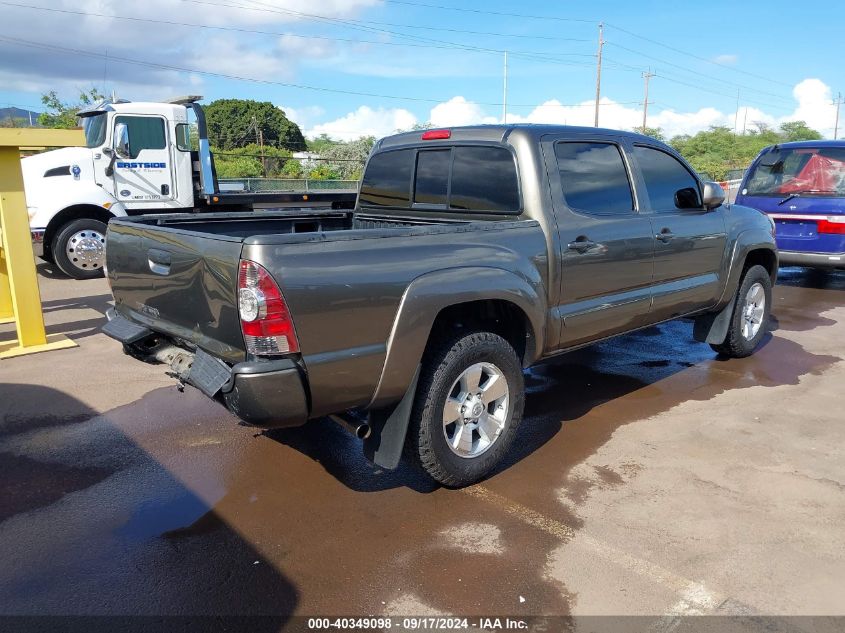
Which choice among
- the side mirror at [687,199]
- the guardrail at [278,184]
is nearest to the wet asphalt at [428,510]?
the side mirror at [687,199]

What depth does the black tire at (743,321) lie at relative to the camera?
5.81 meters

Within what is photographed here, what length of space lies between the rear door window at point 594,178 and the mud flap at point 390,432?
165 cm

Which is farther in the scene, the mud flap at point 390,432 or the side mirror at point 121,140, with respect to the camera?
the side mirror at point 121,140

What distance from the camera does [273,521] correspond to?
133 inches

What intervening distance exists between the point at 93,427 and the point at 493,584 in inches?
119

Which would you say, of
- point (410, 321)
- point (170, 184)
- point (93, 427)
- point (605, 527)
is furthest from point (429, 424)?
point (170, 184)

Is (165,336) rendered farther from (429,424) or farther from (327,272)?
(429,424)

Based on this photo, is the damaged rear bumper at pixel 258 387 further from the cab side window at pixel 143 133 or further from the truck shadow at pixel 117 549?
the cab side window at pixel 143 133

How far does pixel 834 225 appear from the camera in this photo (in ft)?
28.2

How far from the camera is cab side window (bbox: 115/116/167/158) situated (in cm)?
1032

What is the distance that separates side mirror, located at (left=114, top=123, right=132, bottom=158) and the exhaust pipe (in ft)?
27.8

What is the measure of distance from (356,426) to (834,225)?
7838 millimetres

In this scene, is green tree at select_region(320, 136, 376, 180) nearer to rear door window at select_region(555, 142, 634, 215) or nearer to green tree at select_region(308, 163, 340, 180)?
green tree at select_region(308, 163, 340, 180)

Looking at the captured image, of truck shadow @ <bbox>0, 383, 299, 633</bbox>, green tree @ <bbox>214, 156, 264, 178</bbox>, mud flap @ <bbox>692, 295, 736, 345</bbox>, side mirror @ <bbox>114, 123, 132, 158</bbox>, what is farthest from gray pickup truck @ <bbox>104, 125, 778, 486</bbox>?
green tree @ <bbox>214, 156, 264, 178</bbox>
